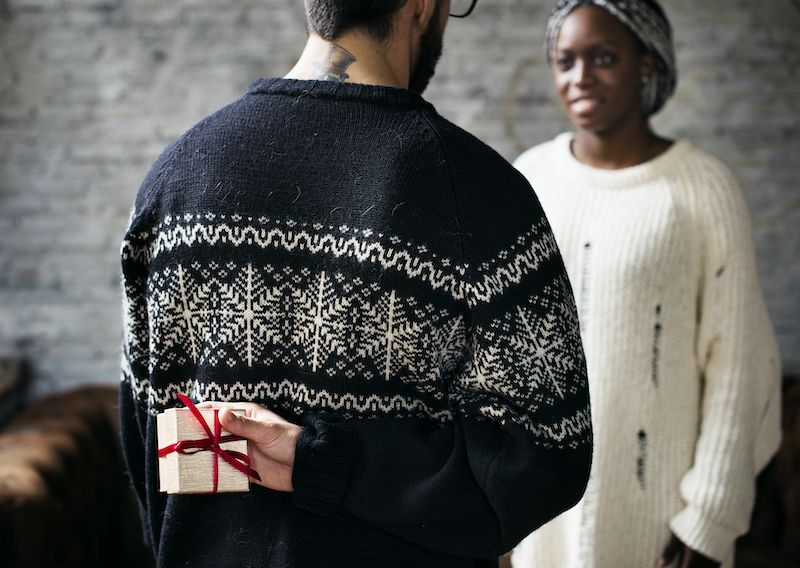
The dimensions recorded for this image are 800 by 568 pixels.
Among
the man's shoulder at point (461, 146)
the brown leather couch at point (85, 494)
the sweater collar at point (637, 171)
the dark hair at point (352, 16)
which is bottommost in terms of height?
the brown leather couch at point (85, 494)

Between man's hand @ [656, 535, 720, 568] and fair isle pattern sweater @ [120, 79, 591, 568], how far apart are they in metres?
0.84

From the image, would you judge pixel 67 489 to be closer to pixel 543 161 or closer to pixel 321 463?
pixel 543 161

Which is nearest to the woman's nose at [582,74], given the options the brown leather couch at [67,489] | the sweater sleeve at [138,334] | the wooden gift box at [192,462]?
the sweater sleeve at [138,334]

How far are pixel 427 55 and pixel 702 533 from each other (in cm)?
110

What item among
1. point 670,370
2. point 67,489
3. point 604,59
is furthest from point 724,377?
point 67,489

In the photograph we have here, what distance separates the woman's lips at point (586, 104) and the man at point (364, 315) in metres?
0.89

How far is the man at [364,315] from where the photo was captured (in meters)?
0.88

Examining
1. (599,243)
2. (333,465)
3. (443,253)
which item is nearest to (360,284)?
(443,253)

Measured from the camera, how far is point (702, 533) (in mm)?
1618

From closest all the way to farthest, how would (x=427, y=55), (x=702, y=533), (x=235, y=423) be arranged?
(x=235, y=423) < (x=427, y=55) < (x=702, y=533)

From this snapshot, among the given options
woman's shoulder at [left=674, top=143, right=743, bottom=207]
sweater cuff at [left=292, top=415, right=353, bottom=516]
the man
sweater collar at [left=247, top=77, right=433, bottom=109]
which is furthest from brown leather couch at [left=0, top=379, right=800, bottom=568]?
sweater collar at [left=247, top=77, right=433, bottom=109]

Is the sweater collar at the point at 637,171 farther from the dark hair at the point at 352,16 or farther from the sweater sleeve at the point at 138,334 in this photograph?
the sweater sleeve at the point at 138,334

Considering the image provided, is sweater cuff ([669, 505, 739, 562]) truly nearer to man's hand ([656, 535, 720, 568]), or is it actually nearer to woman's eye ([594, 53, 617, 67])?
man's hand ([656, 535, 720, 568])

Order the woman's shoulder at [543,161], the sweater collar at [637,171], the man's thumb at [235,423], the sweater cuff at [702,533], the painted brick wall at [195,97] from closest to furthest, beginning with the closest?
the man's thumb at [235,423], the sweater cuff at [702,533], the sweater collar at [637,171], the woman's shoulder at [543,161], the painted brick wall at [195,97]
